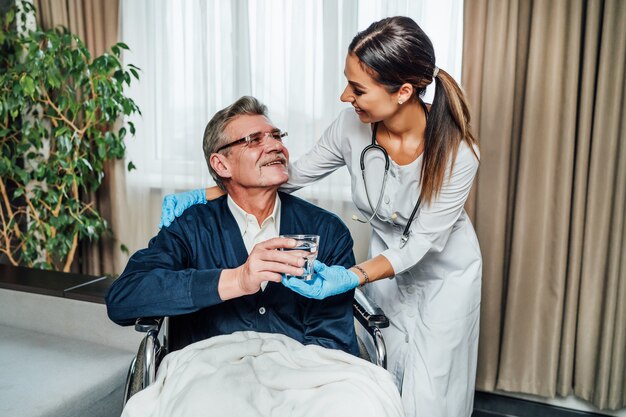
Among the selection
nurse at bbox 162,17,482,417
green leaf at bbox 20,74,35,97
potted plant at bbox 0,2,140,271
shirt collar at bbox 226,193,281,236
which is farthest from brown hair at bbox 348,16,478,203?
green leaf at bbox 20,74,35,97

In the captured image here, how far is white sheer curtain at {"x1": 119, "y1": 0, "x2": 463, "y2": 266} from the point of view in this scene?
2471mm

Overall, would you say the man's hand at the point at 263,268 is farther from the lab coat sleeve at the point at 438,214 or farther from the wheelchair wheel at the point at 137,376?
the lab coat sleeve at the point at 438,214

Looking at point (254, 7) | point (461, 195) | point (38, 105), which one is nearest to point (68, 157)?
point (38, 105)

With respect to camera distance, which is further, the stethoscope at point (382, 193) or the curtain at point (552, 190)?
the curtain at point (552, 190)

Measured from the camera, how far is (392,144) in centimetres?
169

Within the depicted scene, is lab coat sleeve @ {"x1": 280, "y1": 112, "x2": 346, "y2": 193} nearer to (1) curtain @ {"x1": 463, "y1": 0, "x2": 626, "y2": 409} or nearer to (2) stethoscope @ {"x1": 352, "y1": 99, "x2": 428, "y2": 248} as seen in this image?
(2) stethoscope @ {"x1": 352, "y1": 99, "x2": 428, "y2": 248}

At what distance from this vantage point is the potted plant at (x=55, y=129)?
2.68 m

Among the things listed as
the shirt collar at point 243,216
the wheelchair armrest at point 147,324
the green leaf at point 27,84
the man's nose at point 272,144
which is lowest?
the wheelchair armrest at point 147,324

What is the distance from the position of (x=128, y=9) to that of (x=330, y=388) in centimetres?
265

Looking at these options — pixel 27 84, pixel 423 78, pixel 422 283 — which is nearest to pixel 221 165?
→ pixel 423 78

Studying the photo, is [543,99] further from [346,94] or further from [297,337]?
[297,337]

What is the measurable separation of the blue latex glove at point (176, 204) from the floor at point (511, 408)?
1.67 meters

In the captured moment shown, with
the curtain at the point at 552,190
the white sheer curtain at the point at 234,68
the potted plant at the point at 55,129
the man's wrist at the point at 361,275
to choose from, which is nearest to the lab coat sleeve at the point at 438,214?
the man's wrist at the point at 361,275

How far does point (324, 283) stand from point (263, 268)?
0.62 ft
